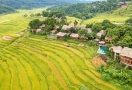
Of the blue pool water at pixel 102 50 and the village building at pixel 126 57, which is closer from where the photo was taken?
the village building at pixel 126 57

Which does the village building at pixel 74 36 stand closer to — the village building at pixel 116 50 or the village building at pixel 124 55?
the village building at pixel 116 50

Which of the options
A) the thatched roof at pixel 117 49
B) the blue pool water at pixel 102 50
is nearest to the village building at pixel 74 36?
the blue pool water at pixel 102 50

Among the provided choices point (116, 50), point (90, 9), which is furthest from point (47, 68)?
point (90, 9)

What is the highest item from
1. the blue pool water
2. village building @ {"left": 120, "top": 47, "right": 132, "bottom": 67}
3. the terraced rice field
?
village building @ {"left": 120, "top": 47, "right": 132, "bottom": 67}

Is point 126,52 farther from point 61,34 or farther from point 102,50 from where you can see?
point 61,34

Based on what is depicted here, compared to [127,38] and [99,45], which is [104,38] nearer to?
[99,45]

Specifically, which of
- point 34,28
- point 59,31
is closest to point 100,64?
point 59,31

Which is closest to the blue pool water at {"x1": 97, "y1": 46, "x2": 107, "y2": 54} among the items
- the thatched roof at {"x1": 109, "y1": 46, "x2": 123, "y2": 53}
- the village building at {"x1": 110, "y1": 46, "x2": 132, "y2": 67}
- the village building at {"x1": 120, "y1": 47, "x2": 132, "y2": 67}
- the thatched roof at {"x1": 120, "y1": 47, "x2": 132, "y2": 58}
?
the thatched roof at {"x1": 109, "y1": 46, "x2": 123, "y2": 53}

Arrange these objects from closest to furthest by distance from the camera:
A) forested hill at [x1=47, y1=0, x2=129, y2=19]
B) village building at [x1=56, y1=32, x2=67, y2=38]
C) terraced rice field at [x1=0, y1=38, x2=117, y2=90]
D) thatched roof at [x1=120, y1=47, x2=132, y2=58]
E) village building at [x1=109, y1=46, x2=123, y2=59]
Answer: terraced rice field at [x1=0, y1=38, x2=117, y2=90], thatched roof at [x1=120, y1=47, x2=132, y2=58], village building at [x1=109, y1=46, x2=123, y2=59], village building at [x1=56, y1=32, x2=67, y2=38], forested hill at [x1=47, y1=0, x2=129, y2=19]

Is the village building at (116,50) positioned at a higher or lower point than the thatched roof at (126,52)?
lower

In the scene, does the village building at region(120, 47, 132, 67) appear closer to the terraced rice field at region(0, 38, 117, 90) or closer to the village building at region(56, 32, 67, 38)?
the terraced rice field at region(0, 38, 117, 90)
